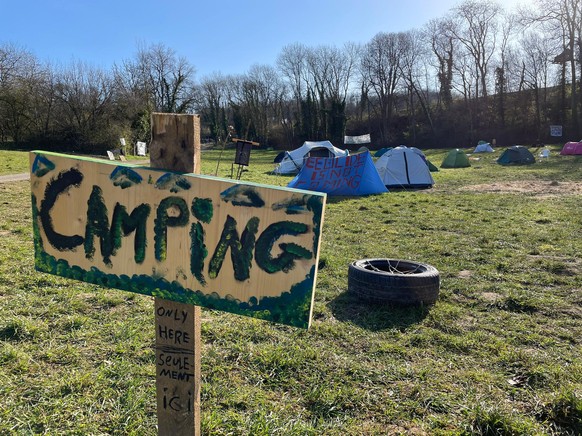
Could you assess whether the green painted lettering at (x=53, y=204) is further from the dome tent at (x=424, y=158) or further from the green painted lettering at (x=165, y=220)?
the dome tent at (x=424, y=158)

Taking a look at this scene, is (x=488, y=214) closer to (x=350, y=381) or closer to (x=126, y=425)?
(x=350, y=381)

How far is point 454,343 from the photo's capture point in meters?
3.30

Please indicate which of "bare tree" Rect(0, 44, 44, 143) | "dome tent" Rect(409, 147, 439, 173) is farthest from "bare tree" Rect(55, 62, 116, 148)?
"dome tent" Rect(409, 147, 439, 173)

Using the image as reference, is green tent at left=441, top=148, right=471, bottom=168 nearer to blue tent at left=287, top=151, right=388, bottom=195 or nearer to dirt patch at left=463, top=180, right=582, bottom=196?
dirt patch at left=463, top=180, right=582, bottom=196

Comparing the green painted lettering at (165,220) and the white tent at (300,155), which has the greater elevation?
the white tent at (300,155)

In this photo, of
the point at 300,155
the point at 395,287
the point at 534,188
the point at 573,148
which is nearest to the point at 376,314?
the point at 395,287

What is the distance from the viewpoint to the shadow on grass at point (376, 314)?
364 cm

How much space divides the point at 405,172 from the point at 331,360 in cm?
1223

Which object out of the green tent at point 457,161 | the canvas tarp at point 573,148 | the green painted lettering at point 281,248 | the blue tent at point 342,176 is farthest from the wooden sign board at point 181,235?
the canvas tarp at point 573,148

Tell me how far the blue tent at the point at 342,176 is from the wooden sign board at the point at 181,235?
10957 millimetres

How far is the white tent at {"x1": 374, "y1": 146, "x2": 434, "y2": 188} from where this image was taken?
47.2ft

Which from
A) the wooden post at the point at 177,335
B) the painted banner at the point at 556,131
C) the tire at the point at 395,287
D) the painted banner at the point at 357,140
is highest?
the painted banner at the point at 357,140

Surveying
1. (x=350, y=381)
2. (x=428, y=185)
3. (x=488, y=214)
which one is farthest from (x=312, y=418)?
(x=428, y=185)

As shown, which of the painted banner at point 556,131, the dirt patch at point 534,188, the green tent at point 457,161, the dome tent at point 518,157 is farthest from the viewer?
the painted banner at point 556,131
